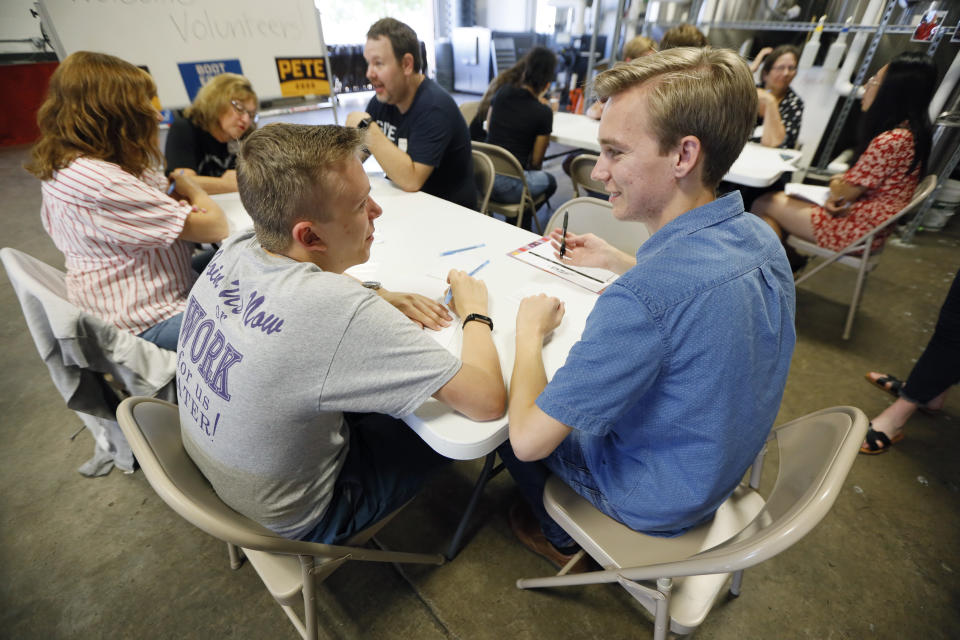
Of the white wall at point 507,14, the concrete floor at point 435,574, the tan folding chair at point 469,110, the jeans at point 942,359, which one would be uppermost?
the white wall at point 507,14

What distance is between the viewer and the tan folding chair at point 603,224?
149cm

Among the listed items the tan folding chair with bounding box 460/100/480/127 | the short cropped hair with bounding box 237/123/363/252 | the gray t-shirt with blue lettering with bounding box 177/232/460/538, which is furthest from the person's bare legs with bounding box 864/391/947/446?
the tan folding chair with bounding box 460/100/480/127

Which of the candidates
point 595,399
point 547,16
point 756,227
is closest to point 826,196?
point 756,227

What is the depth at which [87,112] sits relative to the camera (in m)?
1.23

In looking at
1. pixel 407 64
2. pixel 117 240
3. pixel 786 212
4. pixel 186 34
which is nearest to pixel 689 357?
pixel 117 240

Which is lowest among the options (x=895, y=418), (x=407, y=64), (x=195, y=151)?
(x=895, y=418)

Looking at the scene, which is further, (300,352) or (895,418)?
(895,418)

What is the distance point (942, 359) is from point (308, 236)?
2.16m

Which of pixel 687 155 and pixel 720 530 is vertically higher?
pixel 687 155

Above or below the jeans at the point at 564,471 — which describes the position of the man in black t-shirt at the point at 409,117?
above

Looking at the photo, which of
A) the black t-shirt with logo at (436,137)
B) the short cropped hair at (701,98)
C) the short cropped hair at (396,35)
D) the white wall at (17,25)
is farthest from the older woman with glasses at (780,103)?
the white wall at (17,25)

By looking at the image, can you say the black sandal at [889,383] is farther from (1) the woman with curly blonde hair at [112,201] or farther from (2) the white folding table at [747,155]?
(1) the woman with curly blonde hair at [112,201]

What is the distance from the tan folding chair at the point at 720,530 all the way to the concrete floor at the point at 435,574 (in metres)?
0.37

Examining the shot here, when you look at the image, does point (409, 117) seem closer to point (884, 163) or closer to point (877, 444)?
point (884, 163)
